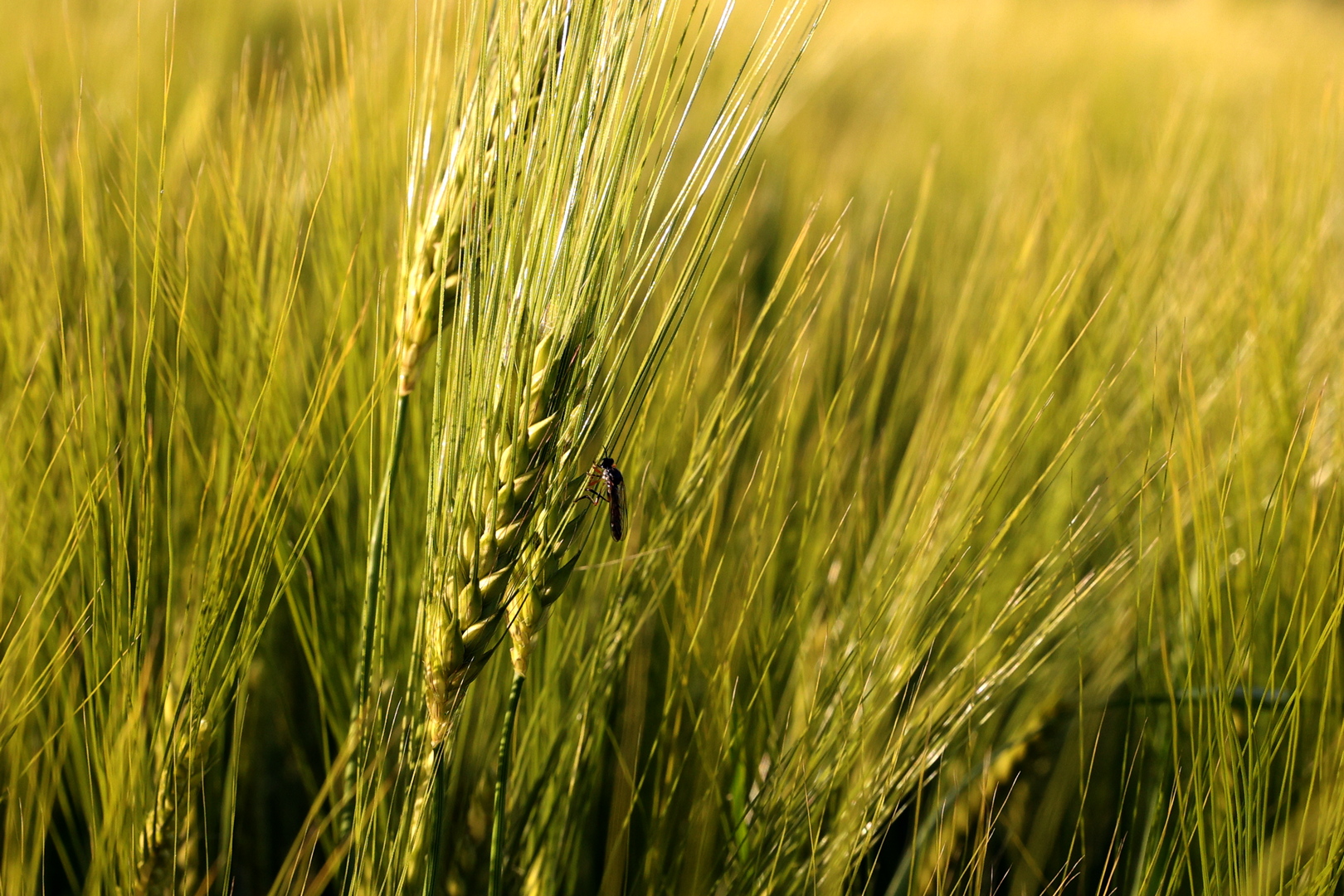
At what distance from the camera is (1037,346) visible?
688 millimetres

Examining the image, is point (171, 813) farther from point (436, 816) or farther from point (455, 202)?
point (455, 202)

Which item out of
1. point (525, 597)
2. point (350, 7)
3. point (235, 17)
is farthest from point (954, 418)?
point (235, 17)

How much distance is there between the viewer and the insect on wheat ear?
389 mm

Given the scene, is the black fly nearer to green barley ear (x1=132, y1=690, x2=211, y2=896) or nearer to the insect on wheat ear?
the insect on wheat ear

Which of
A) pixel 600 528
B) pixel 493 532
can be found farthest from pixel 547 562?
pixel 600 528

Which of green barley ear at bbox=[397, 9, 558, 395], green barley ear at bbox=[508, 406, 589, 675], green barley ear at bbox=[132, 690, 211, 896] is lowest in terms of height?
green barley ear at bbox=[132, 690, 211, 896]

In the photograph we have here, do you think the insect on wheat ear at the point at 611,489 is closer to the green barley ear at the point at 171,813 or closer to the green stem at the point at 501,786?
the green stem at the point at 501,786

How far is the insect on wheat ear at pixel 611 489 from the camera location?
15.3 inches

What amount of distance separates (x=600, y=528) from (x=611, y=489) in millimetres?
108

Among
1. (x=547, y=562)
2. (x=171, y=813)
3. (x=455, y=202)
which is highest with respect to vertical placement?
(x=455, y=202)

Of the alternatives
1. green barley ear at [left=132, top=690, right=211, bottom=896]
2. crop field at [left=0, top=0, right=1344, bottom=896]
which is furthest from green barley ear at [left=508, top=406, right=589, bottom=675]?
green barley ear at [left=132, top=690, right=211, bottom=896]

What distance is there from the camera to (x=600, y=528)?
506mm

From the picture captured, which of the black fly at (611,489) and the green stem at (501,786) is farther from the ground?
the black fly at (611,489)

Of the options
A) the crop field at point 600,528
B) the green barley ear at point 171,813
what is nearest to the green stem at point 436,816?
the crop field at point 600,528
